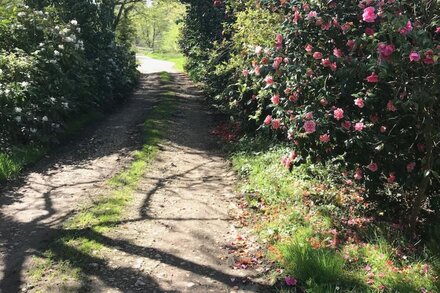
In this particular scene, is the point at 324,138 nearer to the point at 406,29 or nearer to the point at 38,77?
the point at 406,29

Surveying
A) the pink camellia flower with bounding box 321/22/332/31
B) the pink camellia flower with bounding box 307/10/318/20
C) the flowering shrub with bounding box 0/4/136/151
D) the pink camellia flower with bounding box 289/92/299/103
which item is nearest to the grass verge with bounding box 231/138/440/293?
the pink camellia flower with bounding box 289/92/299/103

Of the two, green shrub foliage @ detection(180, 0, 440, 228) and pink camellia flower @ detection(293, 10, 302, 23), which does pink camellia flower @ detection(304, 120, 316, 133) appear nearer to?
green shrub foliage @ detection(180, 0, 440, 228)

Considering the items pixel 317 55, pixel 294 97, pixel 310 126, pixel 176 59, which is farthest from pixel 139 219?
pixel 176 59

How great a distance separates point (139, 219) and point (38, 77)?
5.72 metres

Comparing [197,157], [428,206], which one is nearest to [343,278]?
[428,206]

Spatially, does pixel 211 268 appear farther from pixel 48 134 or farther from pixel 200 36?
pixel 200 36

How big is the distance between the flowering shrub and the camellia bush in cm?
606

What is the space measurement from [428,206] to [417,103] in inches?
69.1

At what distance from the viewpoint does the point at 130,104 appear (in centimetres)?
1602

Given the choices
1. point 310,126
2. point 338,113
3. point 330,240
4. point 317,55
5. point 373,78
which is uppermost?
point 317,55

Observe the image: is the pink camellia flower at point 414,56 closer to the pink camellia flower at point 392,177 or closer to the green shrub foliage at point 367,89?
the green shrub foliage at point 367,89

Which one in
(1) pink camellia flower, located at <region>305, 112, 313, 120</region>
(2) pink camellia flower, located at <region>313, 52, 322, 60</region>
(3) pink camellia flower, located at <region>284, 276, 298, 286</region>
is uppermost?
(2) pink camellia flower, located at <region>313, 52, 322, 60</region>

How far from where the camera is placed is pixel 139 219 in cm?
597

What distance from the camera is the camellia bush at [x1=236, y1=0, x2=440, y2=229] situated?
4055 mm
